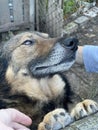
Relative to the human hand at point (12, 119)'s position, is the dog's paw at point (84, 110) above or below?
below

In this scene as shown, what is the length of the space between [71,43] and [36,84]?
570 millimetres

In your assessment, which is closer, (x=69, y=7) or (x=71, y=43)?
(x=71, y=43)

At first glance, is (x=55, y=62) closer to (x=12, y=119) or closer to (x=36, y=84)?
(x=36, y=84)

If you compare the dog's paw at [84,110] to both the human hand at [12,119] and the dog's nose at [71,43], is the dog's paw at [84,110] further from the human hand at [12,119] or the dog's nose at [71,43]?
the human hand at [12,119]

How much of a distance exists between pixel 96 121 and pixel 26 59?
115cm

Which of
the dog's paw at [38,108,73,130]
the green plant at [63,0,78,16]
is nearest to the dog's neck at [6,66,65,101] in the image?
the dog's paw at [38,108,73,130]

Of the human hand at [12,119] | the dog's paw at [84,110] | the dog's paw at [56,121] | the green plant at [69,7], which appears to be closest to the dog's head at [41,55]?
the dog's paw at [84,110]

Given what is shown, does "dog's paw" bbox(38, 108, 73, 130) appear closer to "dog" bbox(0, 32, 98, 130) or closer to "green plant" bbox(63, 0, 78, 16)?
"dog" bbox(0, 32, 98, 130)

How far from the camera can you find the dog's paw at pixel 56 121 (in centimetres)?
310

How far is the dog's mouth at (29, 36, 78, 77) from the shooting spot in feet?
12.1

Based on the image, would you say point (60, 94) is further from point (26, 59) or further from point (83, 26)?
point (83, 26)

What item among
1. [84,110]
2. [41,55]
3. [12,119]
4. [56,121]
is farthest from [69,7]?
[12,119]

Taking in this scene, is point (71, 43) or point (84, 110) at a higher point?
point (71, 43)

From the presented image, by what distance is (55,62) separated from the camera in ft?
12.4
